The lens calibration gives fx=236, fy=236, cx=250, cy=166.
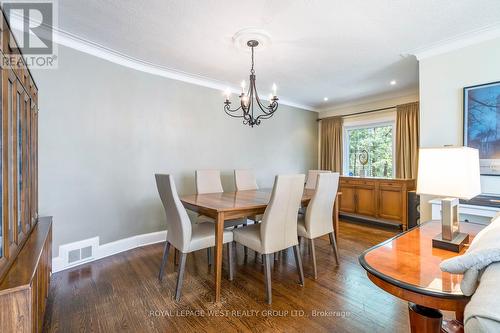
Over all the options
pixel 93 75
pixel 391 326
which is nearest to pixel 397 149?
pixel 391 326

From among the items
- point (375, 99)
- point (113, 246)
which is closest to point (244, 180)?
point (113, 246)

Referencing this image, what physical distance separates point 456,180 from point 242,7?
1.97m

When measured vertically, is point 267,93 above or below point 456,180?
above

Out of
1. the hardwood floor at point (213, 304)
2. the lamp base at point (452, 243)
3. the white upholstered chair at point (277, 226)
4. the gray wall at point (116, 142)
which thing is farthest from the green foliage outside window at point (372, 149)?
the lamp base at point (452, 243)

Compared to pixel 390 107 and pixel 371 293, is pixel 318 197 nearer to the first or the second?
pixel 371 293

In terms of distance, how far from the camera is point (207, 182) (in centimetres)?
322

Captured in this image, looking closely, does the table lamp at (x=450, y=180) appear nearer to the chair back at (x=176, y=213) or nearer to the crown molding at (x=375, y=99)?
the chair back at (x=176, y=213)

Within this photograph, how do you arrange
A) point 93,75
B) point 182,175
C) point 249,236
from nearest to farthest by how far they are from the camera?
point 249,236
point 93,75
point 182,175

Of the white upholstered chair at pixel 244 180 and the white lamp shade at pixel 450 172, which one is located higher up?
the white lamp shade at pixel 450 172

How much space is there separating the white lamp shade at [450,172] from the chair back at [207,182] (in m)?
2.43

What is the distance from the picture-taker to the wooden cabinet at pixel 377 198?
405 cm

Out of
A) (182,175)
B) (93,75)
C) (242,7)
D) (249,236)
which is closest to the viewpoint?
(242,7)

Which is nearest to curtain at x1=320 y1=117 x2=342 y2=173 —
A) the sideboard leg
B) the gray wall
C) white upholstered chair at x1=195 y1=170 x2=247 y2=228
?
the gray wall

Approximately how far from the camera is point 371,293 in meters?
2.04
